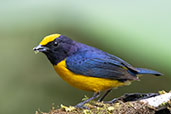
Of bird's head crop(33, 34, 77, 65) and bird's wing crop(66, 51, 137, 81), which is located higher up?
bird's head crop(33, 34, 77, 65)

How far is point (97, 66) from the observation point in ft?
19.6

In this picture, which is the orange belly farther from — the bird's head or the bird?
the bird's head

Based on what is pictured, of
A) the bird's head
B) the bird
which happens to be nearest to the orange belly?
the bird

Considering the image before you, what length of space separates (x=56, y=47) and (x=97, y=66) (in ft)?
2.49

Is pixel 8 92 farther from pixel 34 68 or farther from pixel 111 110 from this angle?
pixel 111 110

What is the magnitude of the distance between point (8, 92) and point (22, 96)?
0.39 meters

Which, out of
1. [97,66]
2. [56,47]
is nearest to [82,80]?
[97,66]

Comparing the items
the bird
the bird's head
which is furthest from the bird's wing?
the bird's head

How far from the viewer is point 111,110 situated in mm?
5117

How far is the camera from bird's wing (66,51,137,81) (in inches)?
233

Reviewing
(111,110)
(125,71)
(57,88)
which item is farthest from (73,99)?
(111,110)

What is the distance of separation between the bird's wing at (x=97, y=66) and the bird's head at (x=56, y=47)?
14 centimetres

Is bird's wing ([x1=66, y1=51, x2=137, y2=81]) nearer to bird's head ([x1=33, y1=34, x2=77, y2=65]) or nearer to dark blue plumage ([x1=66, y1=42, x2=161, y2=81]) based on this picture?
dark blue plumage ([x1=66, y1=42, x2=161, y2=81])

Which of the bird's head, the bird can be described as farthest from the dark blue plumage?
the bird's head
